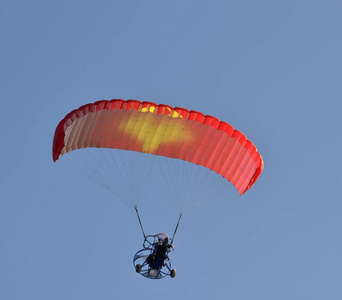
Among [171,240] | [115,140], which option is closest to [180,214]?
[171,240]

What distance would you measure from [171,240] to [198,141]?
313cm

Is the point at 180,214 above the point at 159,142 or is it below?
below

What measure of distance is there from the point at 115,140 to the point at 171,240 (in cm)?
346

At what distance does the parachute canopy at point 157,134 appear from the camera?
24172 mm

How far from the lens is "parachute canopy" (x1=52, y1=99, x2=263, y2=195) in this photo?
24172 mm

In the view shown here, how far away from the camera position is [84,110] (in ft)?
80.0

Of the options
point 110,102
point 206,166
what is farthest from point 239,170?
point 110,102

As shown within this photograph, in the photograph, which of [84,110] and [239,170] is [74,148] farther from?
[239,170]

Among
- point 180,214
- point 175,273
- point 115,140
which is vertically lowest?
point 175,273

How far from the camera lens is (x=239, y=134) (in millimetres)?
24953

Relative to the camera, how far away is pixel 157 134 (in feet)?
80.5

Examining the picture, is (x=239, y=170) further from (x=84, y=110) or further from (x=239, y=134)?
(x=84, y=110)

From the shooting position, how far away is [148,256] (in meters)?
24.0

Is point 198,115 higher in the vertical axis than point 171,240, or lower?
higher
